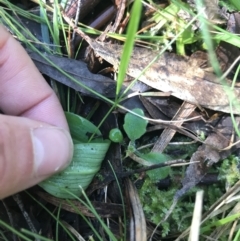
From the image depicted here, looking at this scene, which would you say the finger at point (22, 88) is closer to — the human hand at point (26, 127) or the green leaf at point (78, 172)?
the human hand at point (26, 127)

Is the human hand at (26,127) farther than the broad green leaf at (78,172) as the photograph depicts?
No

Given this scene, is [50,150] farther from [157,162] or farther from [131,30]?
[131,30]

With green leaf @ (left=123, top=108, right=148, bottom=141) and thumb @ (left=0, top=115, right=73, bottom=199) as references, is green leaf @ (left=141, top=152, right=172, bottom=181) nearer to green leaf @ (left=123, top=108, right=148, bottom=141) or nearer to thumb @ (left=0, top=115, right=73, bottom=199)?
green leaf @ (left=123, top=108, right=148, bottom=141)

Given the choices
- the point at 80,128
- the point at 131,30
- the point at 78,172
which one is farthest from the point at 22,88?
the point at 131,30

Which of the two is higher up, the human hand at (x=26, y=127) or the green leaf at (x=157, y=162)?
the human hand at (x=26, y=127)

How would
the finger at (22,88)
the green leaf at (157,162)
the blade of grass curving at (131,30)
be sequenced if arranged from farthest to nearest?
the finger at (22,88), the green leaf at (157,162), the blade of grass curving at (131,30)

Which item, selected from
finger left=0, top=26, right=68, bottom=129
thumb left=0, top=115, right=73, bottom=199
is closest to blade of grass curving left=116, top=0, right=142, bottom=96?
thumb left=0, top=115, right=73, bottom=199

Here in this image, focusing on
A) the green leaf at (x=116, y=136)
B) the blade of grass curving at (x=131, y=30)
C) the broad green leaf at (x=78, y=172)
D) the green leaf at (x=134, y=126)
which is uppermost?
the blade of grass curving at (x=131, y=30)

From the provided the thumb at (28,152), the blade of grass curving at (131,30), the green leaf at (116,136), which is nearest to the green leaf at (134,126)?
the green leaf at (116,136)
